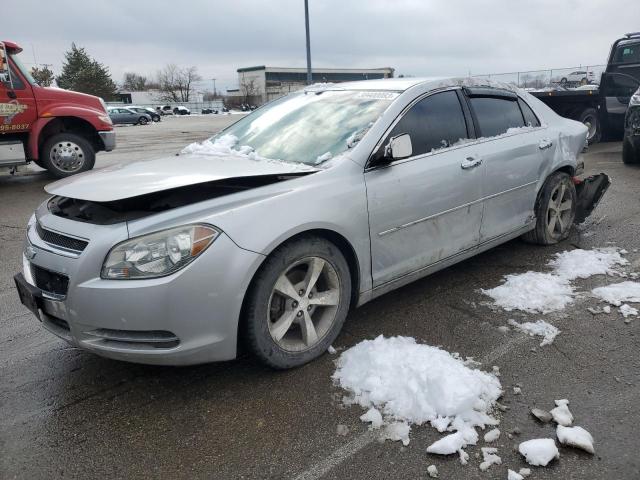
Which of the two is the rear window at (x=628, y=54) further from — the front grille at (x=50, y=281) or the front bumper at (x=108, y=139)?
the front grille at (x=50, y=281)

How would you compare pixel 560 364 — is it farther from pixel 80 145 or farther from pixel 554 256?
pixel 80 145

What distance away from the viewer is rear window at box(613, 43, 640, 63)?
12.1 meters

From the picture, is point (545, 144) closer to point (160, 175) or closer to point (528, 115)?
point (528, 115)

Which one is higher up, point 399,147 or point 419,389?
point 399,147

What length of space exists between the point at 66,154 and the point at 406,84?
774 centimetres

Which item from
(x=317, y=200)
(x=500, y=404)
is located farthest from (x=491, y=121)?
(x=500, y=404)

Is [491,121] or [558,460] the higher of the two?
[491,121]

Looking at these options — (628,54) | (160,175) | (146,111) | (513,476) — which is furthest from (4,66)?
(146,111)

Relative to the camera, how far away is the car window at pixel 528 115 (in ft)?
15.1

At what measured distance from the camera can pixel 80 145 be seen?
9570 millimetres

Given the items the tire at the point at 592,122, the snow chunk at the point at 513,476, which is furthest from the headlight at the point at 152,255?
the tire at the point at 592,122

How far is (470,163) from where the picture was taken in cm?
379

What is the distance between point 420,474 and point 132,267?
5.21 feet

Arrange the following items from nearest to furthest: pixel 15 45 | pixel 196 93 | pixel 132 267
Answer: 1. pixel 132 267
2. pixel 15 45
3. pixel 196 93
